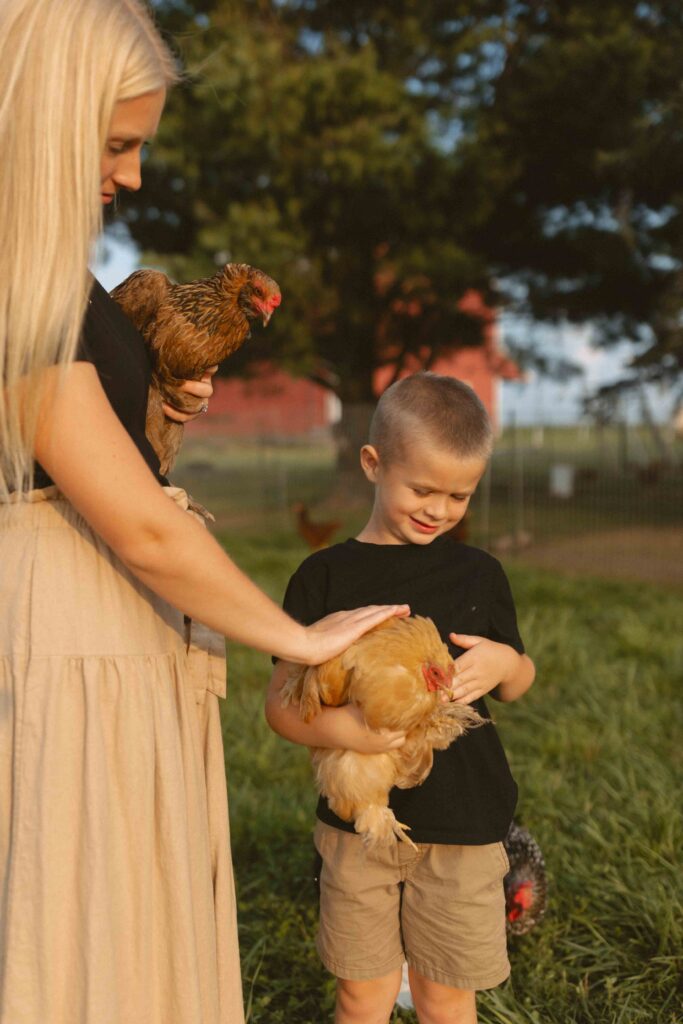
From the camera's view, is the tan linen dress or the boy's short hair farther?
the boy's short hair

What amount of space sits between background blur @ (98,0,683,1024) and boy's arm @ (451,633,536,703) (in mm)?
2252

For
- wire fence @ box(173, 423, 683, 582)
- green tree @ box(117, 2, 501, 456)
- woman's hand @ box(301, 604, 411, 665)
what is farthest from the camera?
wire fence @ box(173, 423, 683, 582)

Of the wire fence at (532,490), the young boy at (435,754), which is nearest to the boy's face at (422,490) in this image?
the young boy at (435,754)

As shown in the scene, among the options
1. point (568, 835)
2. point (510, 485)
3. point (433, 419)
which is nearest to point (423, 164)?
point (510, 485)

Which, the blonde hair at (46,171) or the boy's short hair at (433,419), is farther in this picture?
the boy's short hair at (433,419)

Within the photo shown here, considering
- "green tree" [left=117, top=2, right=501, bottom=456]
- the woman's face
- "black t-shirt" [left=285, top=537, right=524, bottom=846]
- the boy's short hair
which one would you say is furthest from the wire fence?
the woman's face

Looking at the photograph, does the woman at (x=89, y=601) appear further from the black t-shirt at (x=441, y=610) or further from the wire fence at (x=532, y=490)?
the wire fence at (x=532, y=490)

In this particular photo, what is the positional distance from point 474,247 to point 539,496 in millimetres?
4725

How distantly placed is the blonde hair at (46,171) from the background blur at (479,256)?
3.04 meters

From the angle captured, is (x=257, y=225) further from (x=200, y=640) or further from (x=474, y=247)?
(x=200, y=640)

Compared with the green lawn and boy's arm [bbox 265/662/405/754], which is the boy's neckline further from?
the green lawn

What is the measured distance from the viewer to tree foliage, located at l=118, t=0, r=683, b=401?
11.8 metres

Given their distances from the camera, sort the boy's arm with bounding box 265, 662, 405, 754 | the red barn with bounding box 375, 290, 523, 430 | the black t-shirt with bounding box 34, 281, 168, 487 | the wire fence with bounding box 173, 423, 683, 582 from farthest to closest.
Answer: the red barn with bounding box 375, 290, 523, 430 < the wire fence with bounding box 173, 423, 683, 582 < the boy's arm with bounding box 265, 662, 405, 754 < the black t-shirt with bounding box 34, 281, 168, 487

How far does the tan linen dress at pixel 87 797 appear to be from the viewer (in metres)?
1.55
